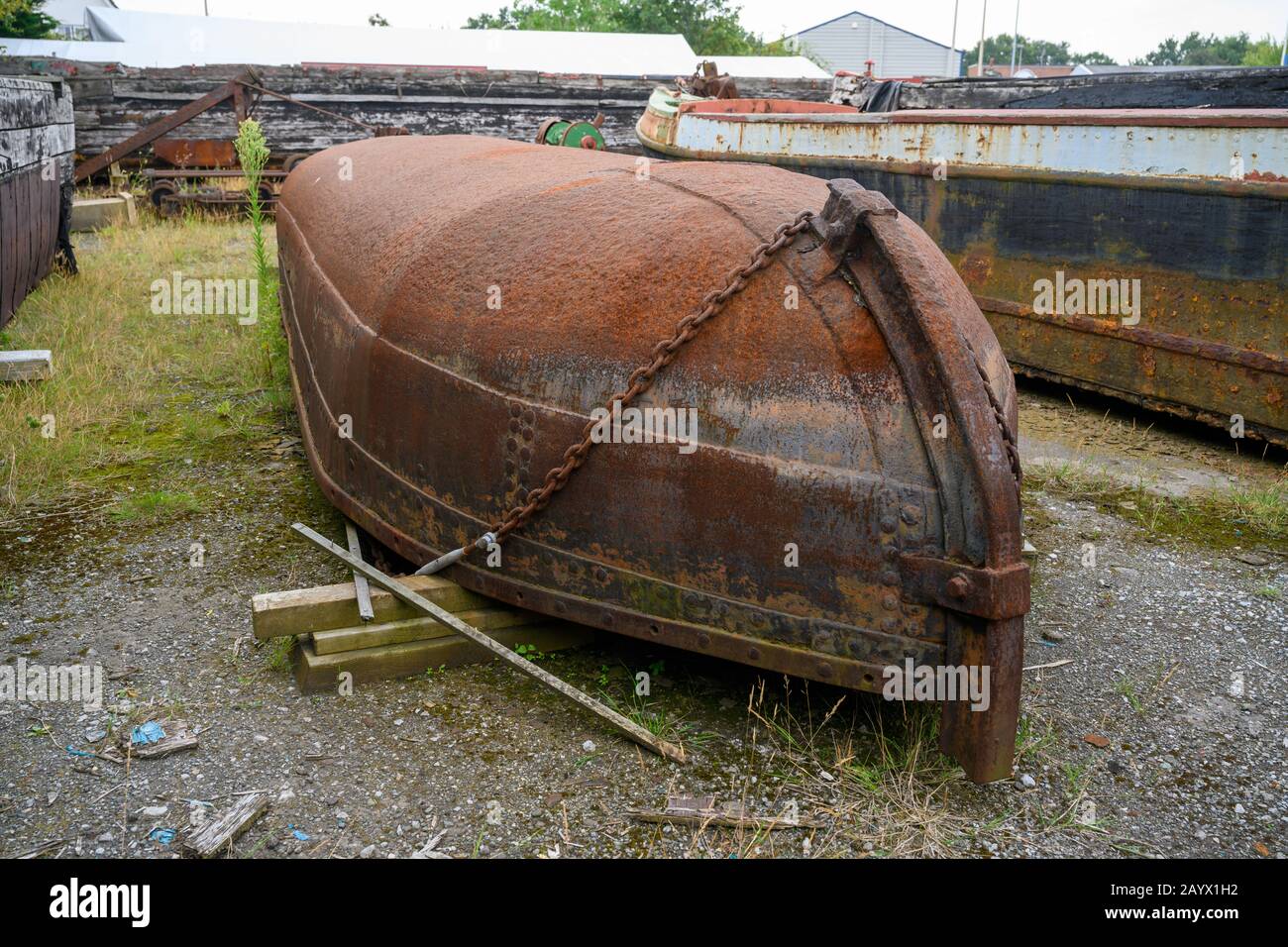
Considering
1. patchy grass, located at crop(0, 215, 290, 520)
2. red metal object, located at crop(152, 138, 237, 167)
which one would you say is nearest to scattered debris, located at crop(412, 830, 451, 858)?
patchy grass, located at crop(0, 215, 290, 520)

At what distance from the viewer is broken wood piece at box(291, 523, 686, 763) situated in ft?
8.93

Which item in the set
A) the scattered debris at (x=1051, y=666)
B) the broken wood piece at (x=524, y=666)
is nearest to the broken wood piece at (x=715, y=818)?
the broken wood piece at (x=524, y=666)

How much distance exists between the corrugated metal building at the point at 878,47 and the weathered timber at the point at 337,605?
55896mm

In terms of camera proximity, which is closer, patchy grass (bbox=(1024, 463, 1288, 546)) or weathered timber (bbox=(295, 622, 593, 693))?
weathered timber (bbox=(295, 622, 593, 693))

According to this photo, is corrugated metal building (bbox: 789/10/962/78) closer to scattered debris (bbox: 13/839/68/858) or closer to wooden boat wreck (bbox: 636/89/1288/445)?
wooden boat wreck (bbox: 636/89/1288/445)

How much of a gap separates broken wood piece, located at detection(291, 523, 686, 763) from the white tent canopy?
2119 cm

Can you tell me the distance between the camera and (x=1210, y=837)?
2531 mm

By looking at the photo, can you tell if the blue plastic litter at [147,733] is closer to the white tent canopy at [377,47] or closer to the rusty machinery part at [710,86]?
the rusty machinery part at [710,86]

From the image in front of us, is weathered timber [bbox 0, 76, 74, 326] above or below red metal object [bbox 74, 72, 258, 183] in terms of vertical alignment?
below

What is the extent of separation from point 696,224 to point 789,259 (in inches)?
13.6

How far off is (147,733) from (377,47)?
81.3 ft

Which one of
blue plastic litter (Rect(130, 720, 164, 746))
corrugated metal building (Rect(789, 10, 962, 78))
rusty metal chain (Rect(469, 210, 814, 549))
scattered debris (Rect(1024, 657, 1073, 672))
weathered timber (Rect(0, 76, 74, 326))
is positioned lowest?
blue plastic litter (Rect(130, 720, 164, 746))

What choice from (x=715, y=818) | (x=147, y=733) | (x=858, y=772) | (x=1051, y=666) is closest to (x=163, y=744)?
(x=147, y=733)

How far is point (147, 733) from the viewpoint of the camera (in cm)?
285
